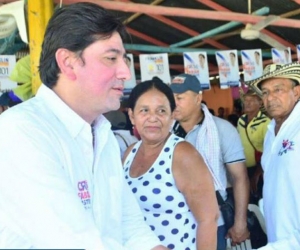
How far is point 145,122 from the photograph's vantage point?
2158 mm

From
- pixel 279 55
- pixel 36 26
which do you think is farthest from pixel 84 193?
pixel 279 55

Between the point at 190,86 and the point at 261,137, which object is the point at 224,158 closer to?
the point at 190,86

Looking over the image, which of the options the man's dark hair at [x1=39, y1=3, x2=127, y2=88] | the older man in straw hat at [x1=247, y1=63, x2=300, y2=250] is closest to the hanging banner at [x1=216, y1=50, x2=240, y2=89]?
the older man in straw hat at [x1=247, y1=63, x2=300, y2=250]

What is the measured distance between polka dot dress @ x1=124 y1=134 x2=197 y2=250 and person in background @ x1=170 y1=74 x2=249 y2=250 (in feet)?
2.60

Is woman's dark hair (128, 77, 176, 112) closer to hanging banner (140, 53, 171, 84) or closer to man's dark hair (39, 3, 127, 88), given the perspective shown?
man's dark hair (39, 3, 127, 88)

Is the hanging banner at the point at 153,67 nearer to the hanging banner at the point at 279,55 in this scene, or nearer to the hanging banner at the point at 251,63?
the hanging banner at the point at 251,63

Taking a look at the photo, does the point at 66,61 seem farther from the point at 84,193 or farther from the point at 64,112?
the point at 84,193

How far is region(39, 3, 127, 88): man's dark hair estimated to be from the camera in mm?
1142

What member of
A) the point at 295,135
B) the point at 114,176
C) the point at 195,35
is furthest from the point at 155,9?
the point at 195,35

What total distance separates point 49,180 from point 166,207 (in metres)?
1.10

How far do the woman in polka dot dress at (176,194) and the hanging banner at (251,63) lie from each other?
4072 mm

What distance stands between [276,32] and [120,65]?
20.3 feet

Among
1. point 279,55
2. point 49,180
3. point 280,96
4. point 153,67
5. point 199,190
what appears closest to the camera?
point 49,180

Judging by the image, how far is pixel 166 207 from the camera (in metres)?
1.99
